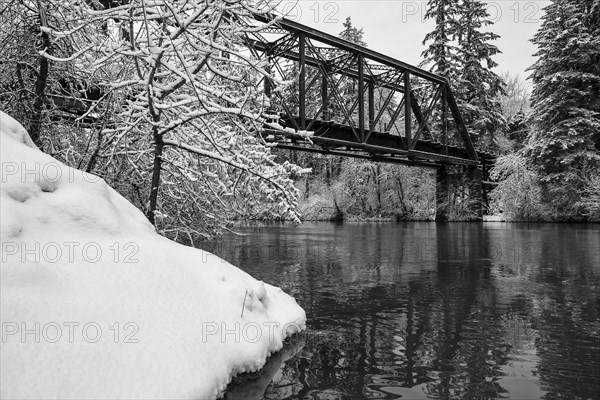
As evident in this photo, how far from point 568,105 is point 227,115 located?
93.6 feet

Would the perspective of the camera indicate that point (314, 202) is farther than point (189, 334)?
Yes

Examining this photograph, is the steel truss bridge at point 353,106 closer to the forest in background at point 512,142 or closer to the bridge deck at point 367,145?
the bridge deck at point 367,145

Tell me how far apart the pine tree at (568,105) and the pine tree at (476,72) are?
27.5 feet

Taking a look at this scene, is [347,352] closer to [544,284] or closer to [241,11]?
[241,11]

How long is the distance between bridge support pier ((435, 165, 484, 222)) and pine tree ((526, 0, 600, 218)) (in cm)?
550

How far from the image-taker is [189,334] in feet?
11.9

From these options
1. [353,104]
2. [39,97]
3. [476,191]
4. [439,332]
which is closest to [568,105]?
[476,191]

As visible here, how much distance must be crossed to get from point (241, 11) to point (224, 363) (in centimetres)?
403

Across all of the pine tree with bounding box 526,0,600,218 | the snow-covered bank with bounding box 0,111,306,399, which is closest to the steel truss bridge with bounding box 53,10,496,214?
the snow-covered bank with bounding box 0,111,306,399

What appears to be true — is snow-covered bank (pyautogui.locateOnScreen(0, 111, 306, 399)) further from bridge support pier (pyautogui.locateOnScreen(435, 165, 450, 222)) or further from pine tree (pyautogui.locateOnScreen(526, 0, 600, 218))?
bridge support pier (pyautogui.locateOnScreen(435, 165, 450, 222))

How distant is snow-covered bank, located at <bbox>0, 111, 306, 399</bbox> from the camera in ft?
9.30

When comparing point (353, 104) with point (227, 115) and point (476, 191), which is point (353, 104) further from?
point (227, 115)

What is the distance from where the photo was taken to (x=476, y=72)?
37969mm

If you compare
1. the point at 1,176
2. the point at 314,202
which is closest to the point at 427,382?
the point at 1,176
